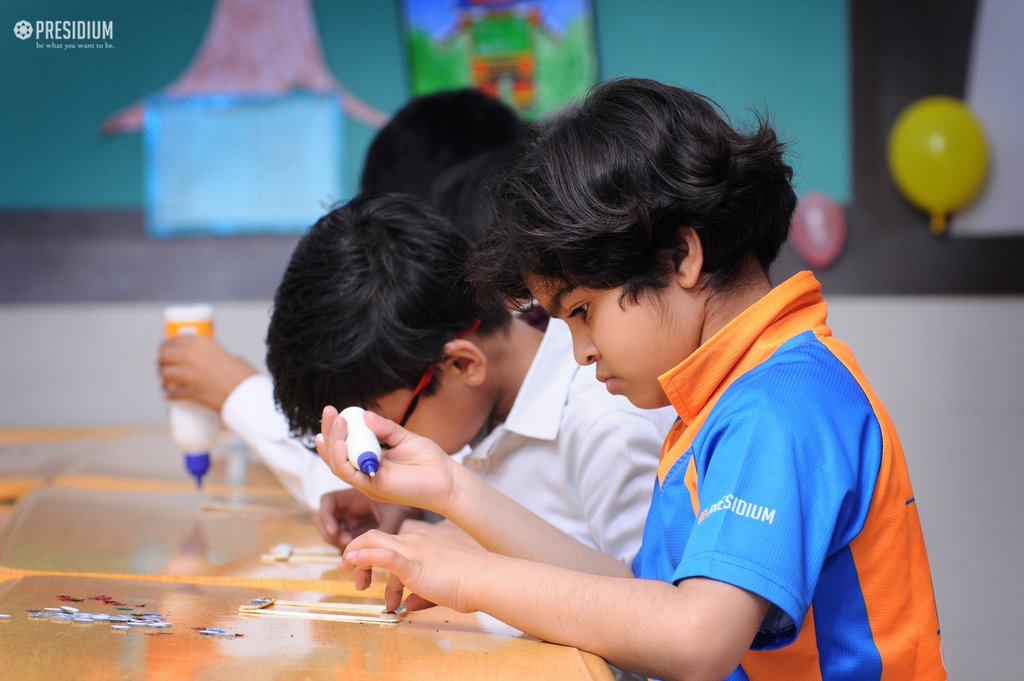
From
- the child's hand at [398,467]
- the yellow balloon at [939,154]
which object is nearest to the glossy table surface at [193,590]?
the child's hand at [398,467]

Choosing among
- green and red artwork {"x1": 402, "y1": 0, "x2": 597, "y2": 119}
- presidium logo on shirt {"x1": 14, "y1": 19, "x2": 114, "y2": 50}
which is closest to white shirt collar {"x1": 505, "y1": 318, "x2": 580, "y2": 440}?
green and red artwork {"x1": 402, "y1": 0, "x2": 597, "y2": 119}

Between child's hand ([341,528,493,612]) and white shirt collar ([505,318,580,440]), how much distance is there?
267 mm

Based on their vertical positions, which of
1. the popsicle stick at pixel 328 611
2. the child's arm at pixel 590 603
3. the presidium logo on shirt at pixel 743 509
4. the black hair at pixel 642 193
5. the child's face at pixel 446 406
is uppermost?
the black hair at pixel 642 193

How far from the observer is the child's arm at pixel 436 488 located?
27.8 inches

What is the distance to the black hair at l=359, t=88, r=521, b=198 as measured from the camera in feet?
5.17

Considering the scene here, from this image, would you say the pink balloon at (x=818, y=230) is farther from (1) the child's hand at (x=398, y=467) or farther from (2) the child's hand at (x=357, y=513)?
(1) the child's hand at (x=398, y=467)

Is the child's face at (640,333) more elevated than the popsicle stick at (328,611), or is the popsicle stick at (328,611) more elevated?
the child's face at (640,333)

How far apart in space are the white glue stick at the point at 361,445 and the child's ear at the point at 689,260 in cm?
29

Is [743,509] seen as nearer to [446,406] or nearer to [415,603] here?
[415,603]

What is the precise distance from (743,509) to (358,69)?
179 centimetres

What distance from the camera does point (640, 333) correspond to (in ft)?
2.19

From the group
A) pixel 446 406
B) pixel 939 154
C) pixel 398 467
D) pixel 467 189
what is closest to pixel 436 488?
pixel 398 467

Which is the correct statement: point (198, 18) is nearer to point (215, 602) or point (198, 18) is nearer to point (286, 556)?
point (286, 556)

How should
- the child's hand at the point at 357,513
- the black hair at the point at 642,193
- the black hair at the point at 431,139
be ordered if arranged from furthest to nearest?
1. the black hair at the point at 431,139
2. the child's hand at the point at 357,513
3. the black hair at the point at 642,193
